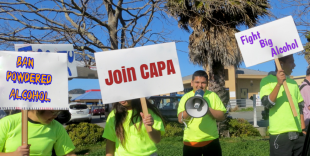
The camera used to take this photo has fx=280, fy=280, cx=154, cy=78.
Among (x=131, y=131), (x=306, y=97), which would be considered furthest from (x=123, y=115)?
(x=306, y=97)

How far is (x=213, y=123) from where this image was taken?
134 inches

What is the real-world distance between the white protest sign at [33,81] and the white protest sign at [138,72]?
35cm

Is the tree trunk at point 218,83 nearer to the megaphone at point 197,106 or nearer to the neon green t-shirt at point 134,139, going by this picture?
the megaphone at point 197,106

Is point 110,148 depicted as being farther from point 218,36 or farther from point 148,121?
point 218,36

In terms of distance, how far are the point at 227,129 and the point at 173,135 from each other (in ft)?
6.35

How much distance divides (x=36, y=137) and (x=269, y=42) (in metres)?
2.65

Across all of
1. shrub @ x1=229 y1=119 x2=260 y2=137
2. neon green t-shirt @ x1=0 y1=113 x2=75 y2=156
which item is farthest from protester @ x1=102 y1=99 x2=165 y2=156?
shrub @ x1=229 y1=119 x2=260 y2=137

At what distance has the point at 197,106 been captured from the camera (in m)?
3.16

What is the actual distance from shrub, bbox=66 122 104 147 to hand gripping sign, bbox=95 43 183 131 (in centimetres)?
658

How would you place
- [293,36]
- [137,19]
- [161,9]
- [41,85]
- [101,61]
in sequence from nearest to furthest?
1. [41,85]
2. [101,61]
3. [293,36]
4. [161,9]
5. [137,19]

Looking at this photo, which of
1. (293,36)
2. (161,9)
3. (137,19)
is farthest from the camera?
(137,19)

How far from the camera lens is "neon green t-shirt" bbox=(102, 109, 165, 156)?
2576 millimetres

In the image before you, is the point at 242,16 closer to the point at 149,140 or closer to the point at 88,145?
the point at 88,145

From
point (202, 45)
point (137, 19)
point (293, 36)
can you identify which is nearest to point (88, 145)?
point (137, 19)
